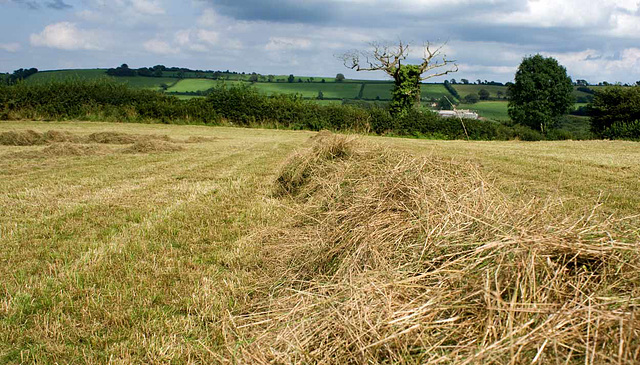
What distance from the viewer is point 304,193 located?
252 inches

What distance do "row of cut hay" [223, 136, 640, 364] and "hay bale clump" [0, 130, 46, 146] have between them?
45.0 feet

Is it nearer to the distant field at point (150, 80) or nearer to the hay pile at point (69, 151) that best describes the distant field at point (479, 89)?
the distant field at point (150, 80)

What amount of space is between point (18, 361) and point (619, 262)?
129 inches

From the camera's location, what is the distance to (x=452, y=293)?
2.22 meters

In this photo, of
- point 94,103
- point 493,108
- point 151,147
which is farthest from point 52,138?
point 493,108

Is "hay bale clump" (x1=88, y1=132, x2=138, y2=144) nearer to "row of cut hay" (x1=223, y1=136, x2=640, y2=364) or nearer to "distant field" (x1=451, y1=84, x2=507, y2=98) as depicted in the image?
"row of cut hay" (x1=223, y1=136, x2=640, y2=364)

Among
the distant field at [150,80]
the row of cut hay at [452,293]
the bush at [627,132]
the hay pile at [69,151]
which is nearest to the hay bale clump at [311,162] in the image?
the row of cut hay at [452,293]

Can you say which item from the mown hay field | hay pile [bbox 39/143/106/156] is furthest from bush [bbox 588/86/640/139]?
the mown hay field

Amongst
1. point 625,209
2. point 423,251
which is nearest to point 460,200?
point 423,251

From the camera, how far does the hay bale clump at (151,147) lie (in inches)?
516

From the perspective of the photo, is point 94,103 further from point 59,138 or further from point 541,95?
point 541,95

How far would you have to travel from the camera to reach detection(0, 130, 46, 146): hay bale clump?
1374 cm

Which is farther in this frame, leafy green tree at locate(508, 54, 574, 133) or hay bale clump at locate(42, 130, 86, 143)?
leafy green tree at locate(508, 54, 574, 133)

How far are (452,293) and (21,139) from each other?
15599 mm
